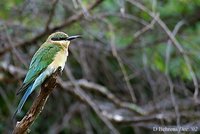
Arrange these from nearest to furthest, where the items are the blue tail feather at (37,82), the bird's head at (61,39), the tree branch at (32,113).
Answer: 1. the tree branch at (32,113)
2. the blue tail feather at (37,82)
3. the bird's head at (61,39)

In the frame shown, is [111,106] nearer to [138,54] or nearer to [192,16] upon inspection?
[138,54]

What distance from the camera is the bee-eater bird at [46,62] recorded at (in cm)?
281

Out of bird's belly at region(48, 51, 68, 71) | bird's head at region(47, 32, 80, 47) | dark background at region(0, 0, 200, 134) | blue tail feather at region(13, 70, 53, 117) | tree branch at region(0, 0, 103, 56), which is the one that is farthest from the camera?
dark background at region(0, 0, 200, 134)

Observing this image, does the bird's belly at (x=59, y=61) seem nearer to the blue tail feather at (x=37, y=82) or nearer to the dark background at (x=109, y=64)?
the blue tail feather at (x=37, y=82)

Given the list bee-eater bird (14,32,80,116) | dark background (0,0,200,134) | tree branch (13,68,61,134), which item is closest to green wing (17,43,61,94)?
bee-eater bird (14,32,80,116)

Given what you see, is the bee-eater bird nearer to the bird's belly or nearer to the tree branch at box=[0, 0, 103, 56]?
the bird's belly

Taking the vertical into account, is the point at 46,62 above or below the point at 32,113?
above

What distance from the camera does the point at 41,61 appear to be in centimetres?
294

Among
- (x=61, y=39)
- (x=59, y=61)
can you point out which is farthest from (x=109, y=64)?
(x=59, y=61)

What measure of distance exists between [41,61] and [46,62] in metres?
0.03

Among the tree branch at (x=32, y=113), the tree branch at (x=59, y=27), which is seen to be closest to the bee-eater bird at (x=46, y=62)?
the tree branch at (x=32, y=113)

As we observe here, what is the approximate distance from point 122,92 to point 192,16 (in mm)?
1298

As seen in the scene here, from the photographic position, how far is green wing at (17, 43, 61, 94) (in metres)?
2.83

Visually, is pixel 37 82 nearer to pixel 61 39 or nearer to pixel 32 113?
pixel 32 113
